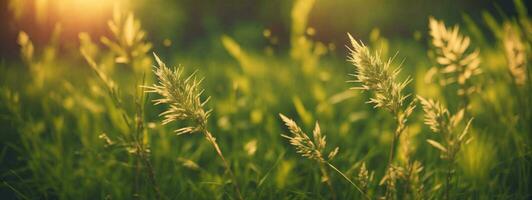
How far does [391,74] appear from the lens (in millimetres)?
864

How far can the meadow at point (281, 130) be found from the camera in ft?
3.12

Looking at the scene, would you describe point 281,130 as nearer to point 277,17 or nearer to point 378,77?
point 378,77

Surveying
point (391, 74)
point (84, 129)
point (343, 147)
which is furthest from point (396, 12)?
point (391, 74)

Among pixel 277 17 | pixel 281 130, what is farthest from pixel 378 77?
pixel 277 17

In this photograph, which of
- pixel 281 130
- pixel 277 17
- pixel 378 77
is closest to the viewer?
pixel 378 77

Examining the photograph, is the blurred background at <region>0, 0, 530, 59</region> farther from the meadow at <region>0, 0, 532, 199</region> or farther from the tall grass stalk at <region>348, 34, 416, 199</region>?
the tall grass stalk at <region>348, 34, 416, 199</region>

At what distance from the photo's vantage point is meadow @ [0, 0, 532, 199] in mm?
952

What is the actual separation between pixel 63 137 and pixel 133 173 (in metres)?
0.61

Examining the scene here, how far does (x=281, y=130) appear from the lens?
2096 millimetres

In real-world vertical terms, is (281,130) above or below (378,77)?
below

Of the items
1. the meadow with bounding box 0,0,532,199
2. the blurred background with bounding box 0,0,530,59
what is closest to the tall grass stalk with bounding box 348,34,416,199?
the meadow with bounding box 0,0,532,199

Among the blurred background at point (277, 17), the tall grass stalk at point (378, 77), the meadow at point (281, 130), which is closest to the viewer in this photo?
the tall grass stalk at point (378, 77)

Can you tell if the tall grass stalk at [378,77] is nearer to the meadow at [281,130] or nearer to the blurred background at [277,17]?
the meadow at [281,130]

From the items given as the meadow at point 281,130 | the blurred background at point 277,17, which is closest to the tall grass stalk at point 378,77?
the meadow at point 281,130
